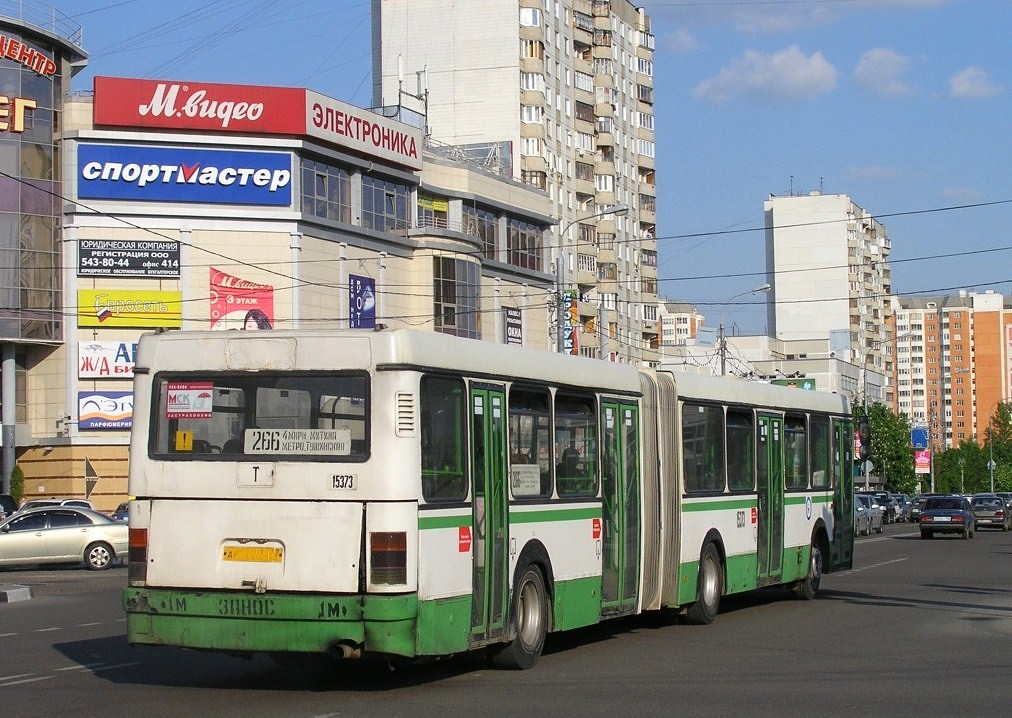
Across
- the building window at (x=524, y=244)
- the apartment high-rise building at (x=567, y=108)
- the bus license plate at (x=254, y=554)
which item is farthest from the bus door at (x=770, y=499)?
the apartment high-rise building at (x=567, y=108)

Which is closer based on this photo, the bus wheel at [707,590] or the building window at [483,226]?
the bus wheel at [707,590]

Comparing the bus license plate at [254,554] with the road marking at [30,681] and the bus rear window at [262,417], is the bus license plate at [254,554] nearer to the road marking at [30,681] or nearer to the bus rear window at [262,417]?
the bus rear window at [262,417]

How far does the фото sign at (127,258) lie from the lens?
58906mm

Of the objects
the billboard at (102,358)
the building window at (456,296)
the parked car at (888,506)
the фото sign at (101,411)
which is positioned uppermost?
the building window at (456,296)

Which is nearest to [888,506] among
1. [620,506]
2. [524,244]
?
[524,244]

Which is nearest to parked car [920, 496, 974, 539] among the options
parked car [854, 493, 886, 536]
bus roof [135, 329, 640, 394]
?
parked car [854, 493, 886, 536]

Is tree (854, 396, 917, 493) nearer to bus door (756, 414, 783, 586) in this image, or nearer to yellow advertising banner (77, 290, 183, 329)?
yellow advertising banner (77, 290, 183, 329)

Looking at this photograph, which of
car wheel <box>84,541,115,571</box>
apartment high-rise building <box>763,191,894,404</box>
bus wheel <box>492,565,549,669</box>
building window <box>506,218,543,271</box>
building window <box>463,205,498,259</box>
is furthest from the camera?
apartment high-rise building <box>763,191,894,404</box>

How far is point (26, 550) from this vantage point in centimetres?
3241

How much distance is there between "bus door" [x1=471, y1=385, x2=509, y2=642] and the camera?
1202cm

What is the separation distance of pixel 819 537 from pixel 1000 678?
30.2 feet

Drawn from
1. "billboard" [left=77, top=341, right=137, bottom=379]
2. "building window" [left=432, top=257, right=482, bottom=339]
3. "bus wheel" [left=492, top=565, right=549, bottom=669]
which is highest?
"building window" [left=432, top=257, right=482, bottom=339]

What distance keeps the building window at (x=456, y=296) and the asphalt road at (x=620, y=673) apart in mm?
49500

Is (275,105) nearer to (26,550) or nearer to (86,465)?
(86,465)
